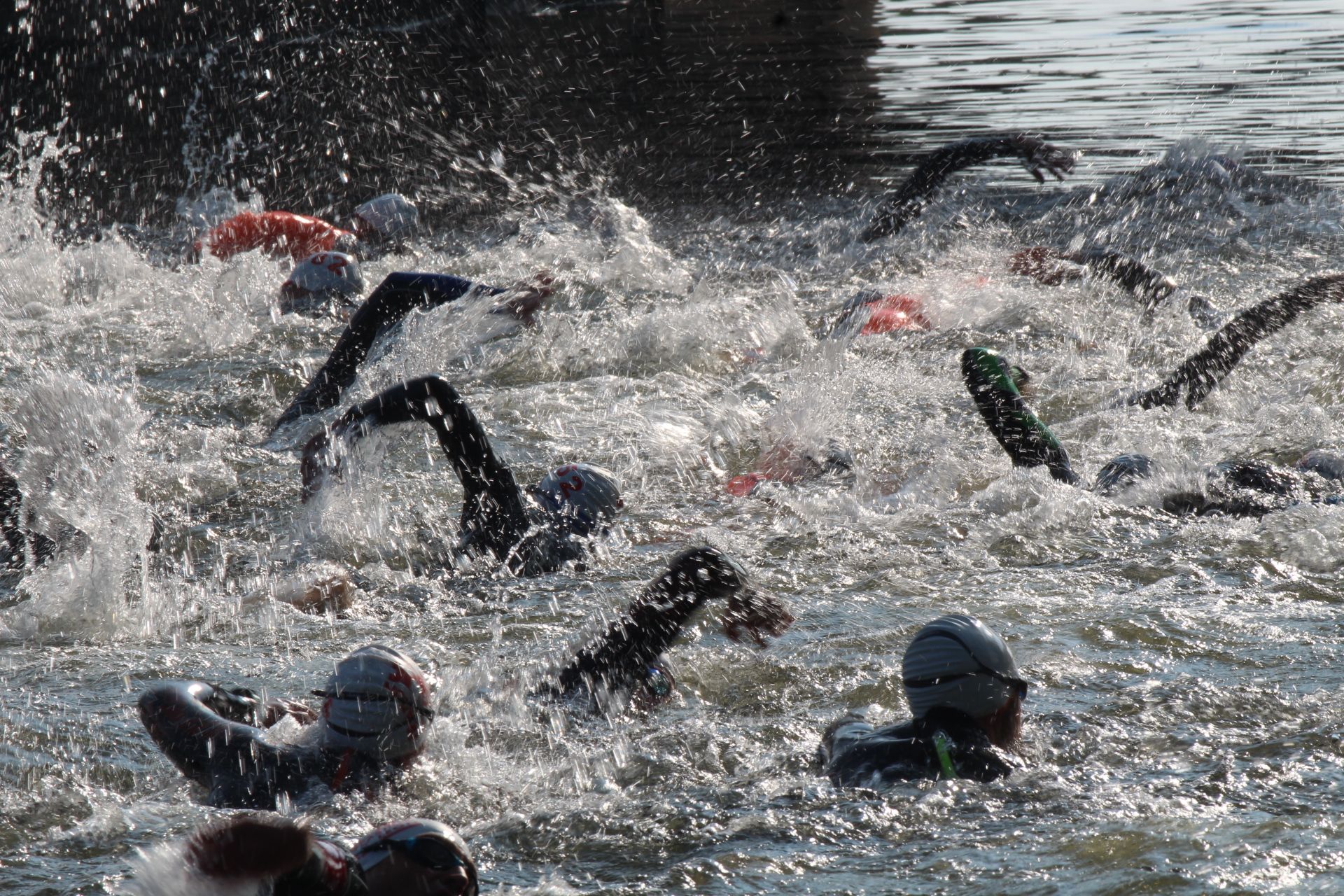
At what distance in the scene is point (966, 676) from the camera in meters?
4.73

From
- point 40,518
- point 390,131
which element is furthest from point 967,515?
point 390,131

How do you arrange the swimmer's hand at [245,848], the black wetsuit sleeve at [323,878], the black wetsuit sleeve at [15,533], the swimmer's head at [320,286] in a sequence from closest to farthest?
1. the swimmer's hand at [245,848]
2. the black wetsuit sleeve at [323,878]
3. the black wetsuit sleeve at [15,533]
4. the swimmer's head at [320,286]

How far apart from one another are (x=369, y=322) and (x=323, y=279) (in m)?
3.11

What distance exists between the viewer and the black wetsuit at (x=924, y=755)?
4.69 meters

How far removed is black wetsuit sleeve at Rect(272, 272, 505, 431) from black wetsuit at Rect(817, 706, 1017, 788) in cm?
574

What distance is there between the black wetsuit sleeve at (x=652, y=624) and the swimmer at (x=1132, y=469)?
3.11m

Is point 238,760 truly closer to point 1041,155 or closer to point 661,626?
point 661,626

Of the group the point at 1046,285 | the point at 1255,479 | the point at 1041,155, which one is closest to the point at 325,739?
the point at 1255,479

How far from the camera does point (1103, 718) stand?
215 inches

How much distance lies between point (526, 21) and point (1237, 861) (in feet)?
106

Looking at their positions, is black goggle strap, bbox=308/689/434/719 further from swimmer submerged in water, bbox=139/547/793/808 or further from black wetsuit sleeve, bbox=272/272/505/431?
black wetsuit sleeve, bbox=272/272/505/431

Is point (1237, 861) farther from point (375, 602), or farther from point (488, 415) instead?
point (488, 415)

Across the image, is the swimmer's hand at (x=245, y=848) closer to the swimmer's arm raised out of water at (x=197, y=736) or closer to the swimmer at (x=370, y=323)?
the swimmer's arm raised out of water at (x=197, y=736)

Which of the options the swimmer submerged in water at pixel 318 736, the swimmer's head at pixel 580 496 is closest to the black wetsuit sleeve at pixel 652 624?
the swimmer submerged in water at pixel 318 736
